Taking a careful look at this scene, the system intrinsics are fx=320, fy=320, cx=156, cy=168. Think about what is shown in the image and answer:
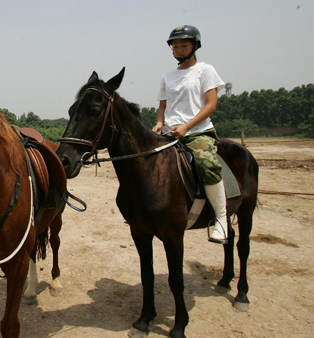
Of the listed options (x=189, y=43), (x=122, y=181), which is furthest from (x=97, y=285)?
(x=189, y=43)

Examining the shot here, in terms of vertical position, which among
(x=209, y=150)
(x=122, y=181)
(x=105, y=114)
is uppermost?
(x=105, y=114)

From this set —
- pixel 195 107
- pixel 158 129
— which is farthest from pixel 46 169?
pixel 195 107

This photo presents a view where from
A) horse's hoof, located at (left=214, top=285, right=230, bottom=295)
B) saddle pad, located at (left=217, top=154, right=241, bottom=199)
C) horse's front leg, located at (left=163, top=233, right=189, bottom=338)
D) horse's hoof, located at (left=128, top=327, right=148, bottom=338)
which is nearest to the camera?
horse's front leg, located at (left=163, top=233, right=189, bottom=338)

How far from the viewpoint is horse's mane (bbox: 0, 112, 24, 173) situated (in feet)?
7.35

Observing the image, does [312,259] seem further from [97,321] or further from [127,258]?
[97,321]

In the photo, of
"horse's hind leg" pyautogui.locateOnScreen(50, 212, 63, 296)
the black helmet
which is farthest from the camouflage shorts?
"horse's hind leg" pyautogui.locateOnScreen(50, 212, 63, 296)

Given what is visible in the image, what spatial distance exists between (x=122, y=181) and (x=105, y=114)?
0.67 meters

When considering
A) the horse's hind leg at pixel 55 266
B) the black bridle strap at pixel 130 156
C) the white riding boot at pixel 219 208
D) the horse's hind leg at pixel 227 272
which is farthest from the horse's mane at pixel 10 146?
the horse's hind leg at pixel 227 272

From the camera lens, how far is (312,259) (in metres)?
4.92

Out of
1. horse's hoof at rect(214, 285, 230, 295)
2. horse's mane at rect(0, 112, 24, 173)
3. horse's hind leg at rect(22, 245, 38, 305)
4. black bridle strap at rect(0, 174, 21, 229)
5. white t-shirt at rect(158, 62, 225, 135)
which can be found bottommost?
horse's hoof at rect(214, 285, 230, 295)

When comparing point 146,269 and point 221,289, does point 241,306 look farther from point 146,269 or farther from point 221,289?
point 146,269

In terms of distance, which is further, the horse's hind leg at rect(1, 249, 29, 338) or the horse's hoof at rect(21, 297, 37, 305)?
the horse's hoof at rect(21, 297, 37, 305)

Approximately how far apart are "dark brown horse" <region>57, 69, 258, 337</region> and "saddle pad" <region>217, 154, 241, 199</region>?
0.45 m

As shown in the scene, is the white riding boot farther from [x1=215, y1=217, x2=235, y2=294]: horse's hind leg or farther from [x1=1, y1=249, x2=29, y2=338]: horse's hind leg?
[x1=1, y1=249, x2=29, y2=338]: horse's hind leg
